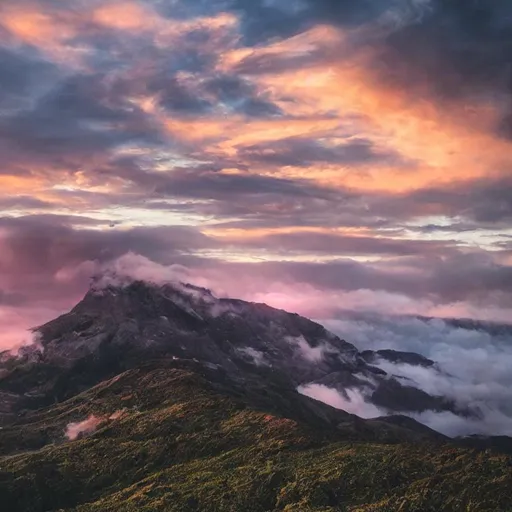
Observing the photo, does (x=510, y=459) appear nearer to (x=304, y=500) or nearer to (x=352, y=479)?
(x=352, y=479)

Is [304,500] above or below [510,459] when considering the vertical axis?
below

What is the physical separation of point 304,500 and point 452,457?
154 feet

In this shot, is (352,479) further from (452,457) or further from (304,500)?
(452,457)

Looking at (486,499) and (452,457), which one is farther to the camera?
(452,457)

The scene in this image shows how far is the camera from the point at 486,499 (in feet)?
543

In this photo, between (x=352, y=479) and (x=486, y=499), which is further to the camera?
(x=352, y=479)

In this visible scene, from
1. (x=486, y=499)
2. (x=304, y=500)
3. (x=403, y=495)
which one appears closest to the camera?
(x=486, y=499)

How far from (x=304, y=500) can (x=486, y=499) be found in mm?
54202

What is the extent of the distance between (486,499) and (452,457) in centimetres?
3215

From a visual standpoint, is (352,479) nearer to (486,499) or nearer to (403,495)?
(403,495)

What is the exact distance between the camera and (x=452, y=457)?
649 ft

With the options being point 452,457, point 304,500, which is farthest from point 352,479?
point 452,457

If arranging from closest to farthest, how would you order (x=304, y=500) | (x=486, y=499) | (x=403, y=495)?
(x=486, y=499), (x=403, y=495), (x=304, y=500)


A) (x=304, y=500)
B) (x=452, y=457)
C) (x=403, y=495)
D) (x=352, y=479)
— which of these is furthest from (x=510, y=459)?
(x=304, y=500)
